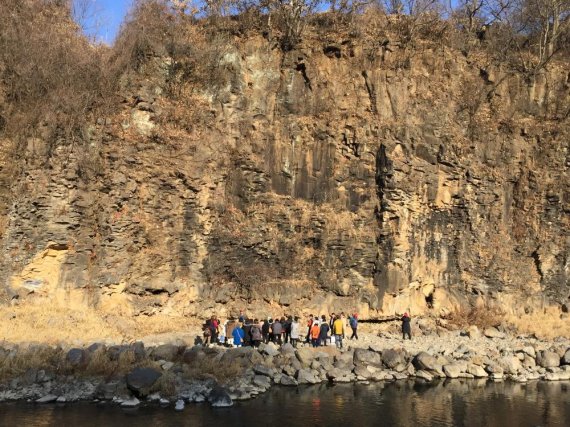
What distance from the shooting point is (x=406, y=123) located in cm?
2703

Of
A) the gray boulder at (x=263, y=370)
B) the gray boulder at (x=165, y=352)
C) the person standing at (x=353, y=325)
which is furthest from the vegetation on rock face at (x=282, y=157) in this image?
the gray boulder at (x=263, y=370)

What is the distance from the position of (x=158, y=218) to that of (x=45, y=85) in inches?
321

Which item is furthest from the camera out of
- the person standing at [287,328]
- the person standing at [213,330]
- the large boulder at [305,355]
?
the person standing at [287,328]

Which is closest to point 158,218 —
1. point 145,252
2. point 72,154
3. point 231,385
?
point 145,252

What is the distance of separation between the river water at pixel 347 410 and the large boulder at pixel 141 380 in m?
0.89

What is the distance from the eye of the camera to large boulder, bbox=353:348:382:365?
18.8m

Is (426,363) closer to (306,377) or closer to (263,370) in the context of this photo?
(306,377)

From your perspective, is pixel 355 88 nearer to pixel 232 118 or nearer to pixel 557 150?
pixel 232 118

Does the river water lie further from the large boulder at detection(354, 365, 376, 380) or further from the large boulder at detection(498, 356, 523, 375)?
the large boulder at detection(498, 356, 523, 375)

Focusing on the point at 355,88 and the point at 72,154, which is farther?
the point at 355,88

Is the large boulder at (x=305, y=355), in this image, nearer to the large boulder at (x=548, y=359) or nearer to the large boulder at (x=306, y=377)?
the large boulder at (x=306, y=377)

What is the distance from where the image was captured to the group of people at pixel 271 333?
19953 millimetres

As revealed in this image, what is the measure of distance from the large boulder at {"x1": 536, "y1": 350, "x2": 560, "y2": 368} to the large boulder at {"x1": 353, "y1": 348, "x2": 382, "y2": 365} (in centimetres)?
656

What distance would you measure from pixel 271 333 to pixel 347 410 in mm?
6760
